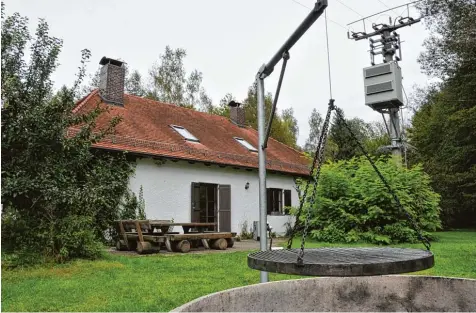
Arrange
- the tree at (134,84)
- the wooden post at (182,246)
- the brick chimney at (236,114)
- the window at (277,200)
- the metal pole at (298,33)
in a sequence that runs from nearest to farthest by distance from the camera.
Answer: the metal pole at (298,33), the wooden post at (182,246), the window at (277,200), the brick chimney at (236,114), the tree at (134,84)

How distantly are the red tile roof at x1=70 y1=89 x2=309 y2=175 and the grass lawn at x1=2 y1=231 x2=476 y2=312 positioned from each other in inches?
170

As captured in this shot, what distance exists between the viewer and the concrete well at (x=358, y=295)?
276cm

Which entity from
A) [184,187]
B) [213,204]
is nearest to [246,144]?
[213,204]

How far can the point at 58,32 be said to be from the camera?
7.57m

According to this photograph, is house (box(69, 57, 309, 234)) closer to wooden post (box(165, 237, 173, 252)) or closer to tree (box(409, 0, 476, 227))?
wooden post (box(165, 237, 173, 252))

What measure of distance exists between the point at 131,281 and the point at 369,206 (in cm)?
829

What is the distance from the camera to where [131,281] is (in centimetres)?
562

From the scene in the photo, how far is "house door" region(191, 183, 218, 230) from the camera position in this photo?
1305 cm

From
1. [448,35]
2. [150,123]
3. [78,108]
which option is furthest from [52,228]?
[448,35]

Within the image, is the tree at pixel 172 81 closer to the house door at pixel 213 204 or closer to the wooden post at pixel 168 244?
the house door at pixel 213 204

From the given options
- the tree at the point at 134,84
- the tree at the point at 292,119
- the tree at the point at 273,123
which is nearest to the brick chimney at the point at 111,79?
the tree at the point at 134,84

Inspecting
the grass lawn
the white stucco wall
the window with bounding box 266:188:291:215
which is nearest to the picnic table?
the grass lawn

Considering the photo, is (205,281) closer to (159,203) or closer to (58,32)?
(58,32)

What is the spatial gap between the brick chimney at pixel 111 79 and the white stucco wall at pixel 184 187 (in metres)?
3.55
